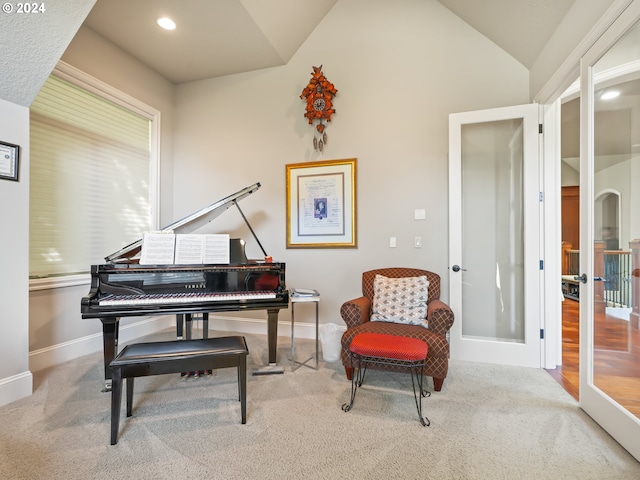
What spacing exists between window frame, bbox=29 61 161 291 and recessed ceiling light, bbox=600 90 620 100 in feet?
14.3

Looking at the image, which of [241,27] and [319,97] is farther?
[319,97]

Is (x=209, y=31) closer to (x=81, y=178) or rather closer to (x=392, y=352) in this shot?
(x=81, y=178)

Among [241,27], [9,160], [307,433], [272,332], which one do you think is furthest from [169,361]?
[241,27]

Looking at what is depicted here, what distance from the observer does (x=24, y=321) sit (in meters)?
2.29

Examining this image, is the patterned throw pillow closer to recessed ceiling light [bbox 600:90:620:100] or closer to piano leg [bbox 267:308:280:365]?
piano leg [bbox 267:308:280:365]

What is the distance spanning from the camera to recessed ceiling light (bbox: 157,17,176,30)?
3096 mm

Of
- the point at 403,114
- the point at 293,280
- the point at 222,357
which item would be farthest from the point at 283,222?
the point at 222,357

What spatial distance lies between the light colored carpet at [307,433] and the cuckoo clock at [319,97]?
276 cm

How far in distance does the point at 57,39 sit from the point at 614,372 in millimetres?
4086

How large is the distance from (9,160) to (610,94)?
157 inches

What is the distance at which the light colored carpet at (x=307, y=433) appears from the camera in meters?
1.54

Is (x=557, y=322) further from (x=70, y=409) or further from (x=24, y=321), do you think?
(x=24, y=321)

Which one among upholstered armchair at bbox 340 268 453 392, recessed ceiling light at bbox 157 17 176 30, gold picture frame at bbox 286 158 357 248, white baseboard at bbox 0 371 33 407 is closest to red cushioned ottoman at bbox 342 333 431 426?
upholstered armchair at bbox 340 268 453 392

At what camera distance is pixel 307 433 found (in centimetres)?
183
